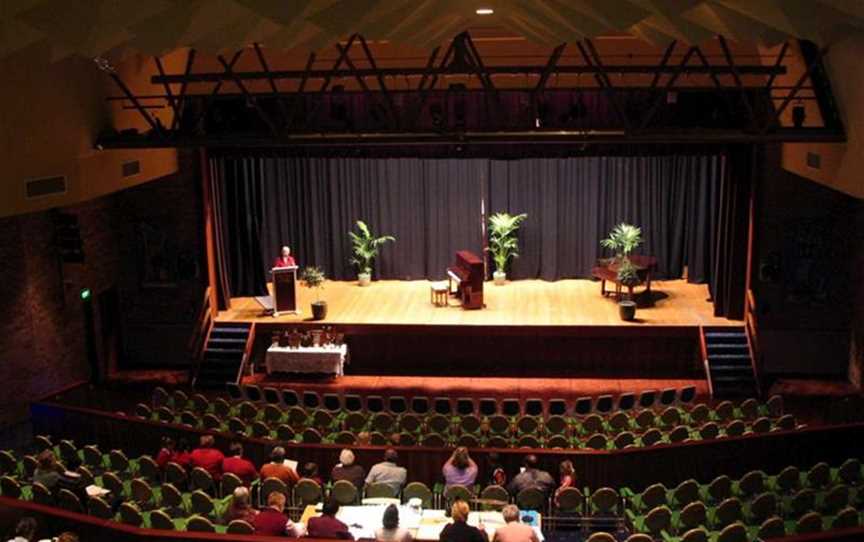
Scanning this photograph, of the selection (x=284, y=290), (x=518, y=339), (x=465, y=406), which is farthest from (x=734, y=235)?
(x=284, y=290)

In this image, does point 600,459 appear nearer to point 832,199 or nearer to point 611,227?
point 832,199

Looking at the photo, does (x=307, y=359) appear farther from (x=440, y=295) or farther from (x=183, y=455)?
(x=183, y=455)

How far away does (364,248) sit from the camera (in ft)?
72.8

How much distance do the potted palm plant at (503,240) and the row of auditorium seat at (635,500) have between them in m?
10.00

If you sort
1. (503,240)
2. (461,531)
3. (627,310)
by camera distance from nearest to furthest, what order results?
(461,531), (627,310), (503,240)

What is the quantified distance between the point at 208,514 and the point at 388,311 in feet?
28.8

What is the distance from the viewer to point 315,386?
59.3 feet

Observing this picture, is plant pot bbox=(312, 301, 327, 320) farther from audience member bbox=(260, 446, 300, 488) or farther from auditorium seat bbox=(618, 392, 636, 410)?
audience member bbox=(260, 446, 300, 488)

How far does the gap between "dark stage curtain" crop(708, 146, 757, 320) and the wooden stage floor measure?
39 cm

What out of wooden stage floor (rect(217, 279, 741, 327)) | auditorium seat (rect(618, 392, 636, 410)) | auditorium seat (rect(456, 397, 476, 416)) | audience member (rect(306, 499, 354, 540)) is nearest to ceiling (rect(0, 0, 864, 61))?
audience member (rect(306, 499, 354, 540))

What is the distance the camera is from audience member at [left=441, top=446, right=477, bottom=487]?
11.5m

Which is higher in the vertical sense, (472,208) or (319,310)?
(472,208)

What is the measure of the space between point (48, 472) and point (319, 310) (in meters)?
7.94

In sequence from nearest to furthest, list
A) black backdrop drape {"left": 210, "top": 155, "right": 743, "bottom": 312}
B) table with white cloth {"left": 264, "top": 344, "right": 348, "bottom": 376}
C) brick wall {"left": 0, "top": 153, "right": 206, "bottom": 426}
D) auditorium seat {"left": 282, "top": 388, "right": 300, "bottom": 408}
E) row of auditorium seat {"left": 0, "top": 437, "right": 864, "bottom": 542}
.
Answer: row of auditorium seat {"left": 0, "top": 437, "right": 864, "bottom": 542} < auditorium seat {"left": 282, "top": 388, "right": 300, "bottom": 408} < brick wall {"left": 0, "top": 153, "right": 206, "bottom": 426} < table with white cloth {"left": 264, "top": 344, "right": 348, "bottom": 376} < black backdrop drape {"left": 210, "top": 155, "right": 743, "bottom": 312}
